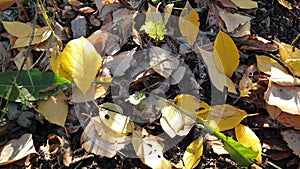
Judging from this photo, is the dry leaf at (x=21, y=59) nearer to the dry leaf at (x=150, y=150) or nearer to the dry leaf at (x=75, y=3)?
the dry leaf at (x=75, y=3)

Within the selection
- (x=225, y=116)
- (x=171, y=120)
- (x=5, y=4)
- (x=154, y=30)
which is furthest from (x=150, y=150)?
(x=5, y=4)

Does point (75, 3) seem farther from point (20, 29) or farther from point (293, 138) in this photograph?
point (293, 138)

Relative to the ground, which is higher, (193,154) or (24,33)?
(24,33)

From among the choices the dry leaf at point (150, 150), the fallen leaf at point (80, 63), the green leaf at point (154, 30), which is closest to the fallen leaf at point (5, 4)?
the fallen leaf at point (80, 63)

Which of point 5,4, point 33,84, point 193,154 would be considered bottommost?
Answer: point 193,154

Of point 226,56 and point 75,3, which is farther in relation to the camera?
point 75,3

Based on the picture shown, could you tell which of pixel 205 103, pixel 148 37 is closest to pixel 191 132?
pixel 205 103
